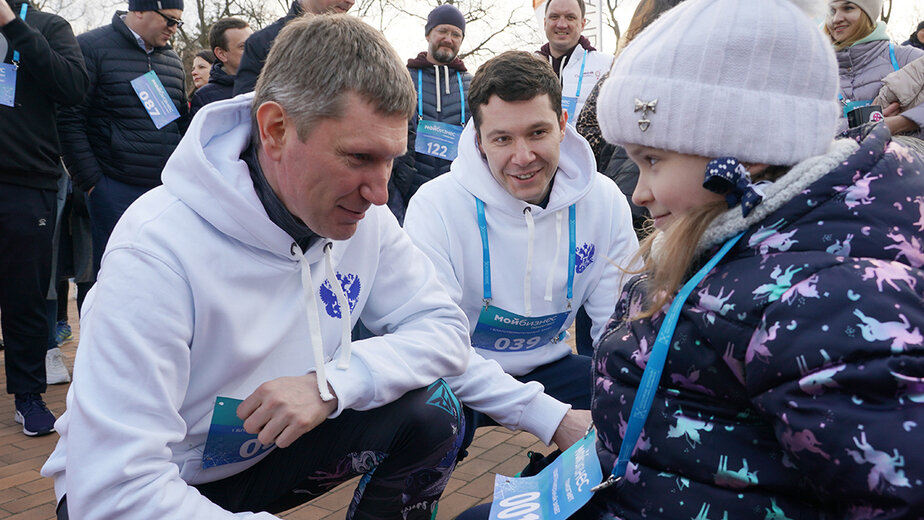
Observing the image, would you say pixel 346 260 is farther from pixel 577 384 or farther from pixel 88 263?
pixel 88 263

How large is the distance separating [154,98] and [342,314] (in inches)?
115

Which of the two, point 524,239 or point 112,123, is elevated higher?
point 524,239

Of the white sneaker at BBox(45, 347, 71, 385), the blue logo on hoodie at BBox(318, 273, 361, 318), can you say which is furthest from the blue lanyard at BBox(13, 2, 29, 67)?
the blue logo on hoodie at BBox(318, 273, 361, 318)

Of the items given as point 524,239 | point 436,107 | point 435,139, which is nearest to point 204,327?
point 524,239

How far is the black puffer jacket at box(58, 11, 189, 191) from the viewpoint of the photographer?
160 inches

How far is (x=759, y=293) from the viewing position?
110 centimetres

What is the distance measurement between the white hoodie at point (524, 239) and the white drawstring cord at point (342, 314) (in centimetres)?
67

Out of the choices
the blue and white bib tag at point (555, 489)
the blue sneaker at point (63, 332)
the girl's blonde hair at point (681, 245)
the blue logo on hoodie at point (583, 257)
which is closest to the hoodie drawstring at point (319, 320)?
the blue and white bib tag at point (555, 489)

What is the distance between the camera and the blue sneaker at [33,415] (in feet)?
11.2

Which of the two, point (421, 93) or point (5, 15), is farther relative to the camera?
point (421, 93)

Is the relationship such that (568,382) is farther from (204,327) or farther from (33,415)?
(33,415)

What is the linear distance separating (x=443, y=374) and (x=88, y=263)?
3681 mm

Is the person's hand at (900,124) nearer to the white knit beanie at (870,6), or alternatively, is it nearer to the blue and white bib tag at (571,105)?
the white knit beanie at (870,6)

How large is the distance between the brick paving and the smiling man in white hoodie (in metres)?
0.33
